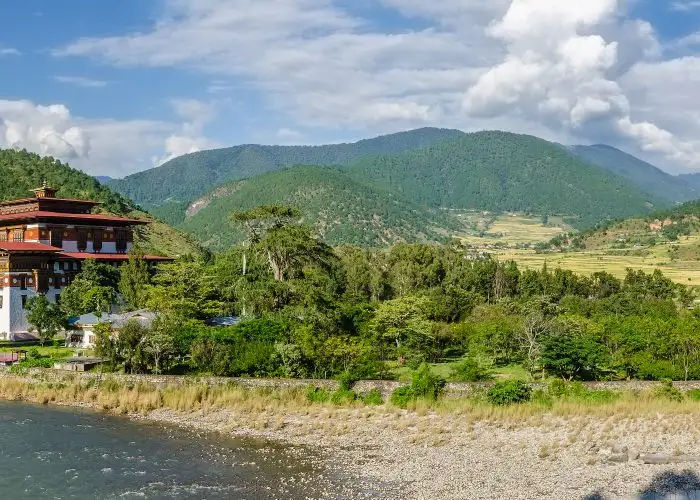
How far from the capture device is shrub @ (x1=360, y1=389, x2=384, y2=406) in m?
35.6

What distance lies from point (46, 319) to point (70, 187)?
2740 inches

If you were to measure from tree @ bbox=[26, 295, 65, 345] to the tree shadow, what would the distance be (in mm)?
42221

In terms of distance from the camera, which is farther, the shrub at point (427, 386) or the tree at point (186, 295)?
the tree at point (186, 295)

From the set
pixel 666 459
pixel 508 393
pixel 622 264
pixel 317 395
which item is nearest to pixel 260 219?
pixel 317 395

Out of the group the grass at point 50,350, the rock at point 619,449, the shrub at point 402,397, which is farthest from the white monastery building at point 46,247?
the rock at point 619,449

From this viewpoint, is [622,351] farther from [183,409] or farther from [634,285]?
[634,285]

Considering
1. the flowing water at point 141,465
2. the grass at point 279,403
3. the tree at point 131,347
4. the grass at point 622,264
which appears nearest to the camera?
the flowing water at point 141,465

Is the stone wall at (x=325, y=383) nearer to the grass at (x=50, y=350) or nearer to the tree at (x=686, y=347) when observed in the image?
the tree at (x=686, y=347)

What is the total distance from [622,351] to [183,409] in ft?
84.8

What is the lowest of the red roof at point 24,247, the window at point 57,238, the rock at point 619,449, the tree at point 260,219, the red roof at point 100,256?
the rock at point 619,449

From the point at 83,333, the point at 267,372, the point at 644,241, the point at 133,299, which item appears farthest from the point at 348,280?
the point at 644,241

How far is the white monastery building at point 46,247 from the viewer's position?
190ft

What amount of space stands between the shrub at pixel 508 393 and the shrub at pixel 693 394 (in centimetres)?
824

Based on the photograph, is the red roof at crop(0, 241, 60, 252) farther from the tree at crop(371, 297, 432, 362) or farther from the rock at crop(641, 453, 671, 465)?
the rock at crop(641, 453, 671, 465)
